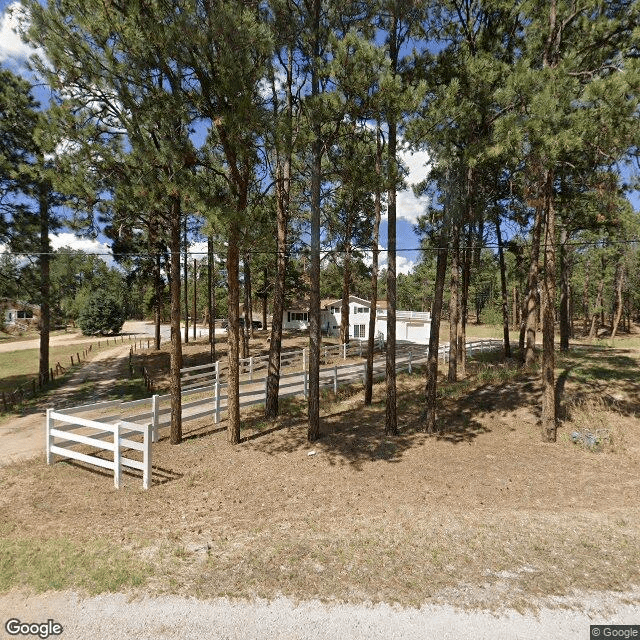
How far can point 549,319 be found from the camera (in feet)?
34.0

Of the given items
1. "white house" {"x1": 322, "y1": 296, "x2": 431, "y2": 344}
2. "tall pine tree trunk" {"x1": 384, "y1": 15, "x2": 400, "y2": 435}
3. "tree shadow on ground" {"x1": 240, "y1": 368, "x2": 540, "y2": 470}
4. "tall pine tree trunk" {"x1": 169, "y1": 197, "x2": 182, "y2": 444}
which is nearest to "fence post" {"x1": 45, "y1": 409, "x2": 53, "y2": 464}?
"tall pine tree trunk" {"x1": 169, "y1": 197, "x2": 182, "y2": 444}

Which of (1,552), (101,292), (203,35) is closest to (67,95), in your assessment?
(203,35)

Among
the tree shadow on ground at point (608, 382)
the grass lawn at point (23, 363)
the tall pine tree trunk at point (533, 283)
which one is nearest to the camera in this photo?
the tree shadow on ground at point (608, 382)

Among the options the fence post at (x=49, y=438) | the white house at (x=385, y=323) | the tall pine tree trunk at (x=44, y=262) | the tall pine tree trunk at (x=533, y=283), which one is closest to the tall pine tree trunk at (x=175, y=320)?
the fence post at (x=49, y=438)

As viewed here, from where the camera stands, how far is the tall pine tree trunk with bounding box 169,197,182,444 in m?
9.79

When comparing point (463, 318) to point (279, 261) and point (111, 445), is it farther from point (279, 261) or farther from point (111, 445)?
point (111, 445)

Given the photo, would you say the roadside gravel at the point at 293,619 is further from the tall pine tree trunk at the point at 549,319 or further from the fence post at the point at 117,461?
the tall pine tree trunk at the point at 549,319

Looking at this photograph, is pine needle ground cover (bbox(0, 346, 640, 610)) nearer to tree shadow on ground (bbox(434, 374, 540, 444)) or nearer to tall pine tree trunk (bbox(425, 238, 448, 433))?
tree shadow on ground (bbox(434, 374, 540, 444))

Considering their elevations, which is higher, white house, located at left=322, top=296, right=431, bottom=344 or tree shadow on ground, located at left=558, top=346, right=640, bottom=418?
white house, located at left=322, top=296, right=431, bottom=344

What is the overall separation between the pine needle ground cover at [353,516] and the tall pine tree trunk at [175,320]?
650mm

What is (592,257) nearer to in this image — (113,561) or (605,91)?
(605,91)

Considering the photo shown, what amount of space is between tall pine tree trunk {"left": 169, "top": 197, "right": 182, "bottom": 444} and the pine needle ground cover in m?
0.65

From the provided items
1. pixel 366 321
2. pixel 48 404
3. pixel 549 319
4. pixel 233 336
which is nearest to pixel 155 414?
pixel 233 336

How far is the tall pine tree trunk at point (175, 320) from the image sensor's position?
979 centimetres
